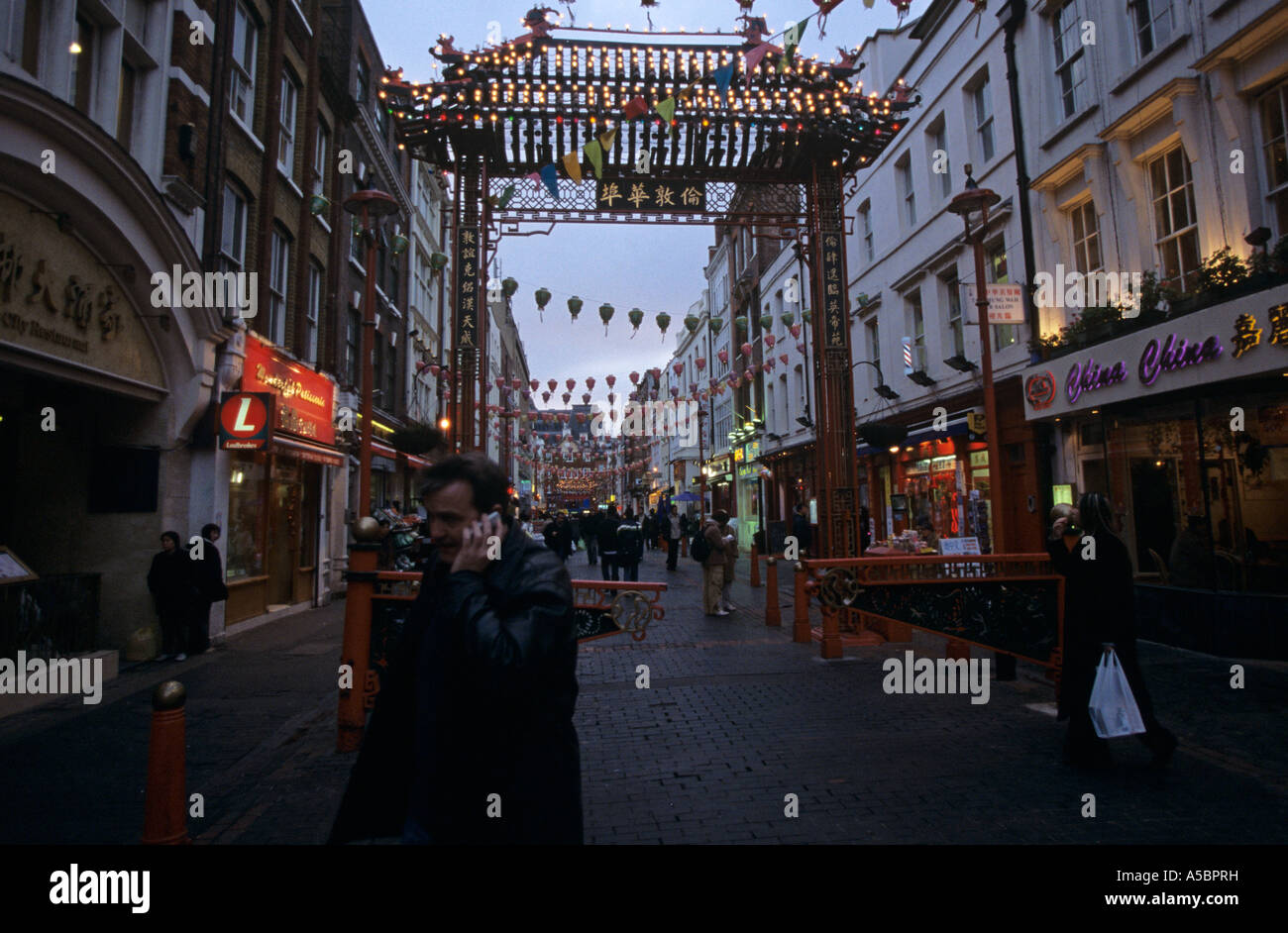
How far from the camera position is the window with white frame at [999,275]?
12992 millimetres

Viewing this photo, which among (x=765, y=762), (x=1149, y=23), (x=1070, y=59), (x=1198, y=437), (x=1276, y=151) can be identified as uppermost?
(x=1070, y=59)

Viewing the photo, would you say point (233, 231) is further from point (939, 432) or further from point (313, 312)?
point (939, 432)

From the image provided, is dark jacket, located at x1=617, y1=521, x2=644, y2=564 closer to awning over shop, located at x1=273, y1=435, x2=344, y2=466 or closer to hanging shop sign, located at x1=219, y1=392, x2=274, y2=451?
awning over shop, located at x1=273, y1=435, x2=344, y2=466

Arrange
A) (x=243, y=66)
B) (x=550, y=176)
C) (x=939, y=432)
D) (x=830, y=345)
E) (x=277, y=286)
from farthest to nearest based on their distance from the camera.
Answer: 1. (x=939, y=432)
2. (x=277, y=286)
3. (x=830, y=345)
4. (x=243, y=66)
5. (x=550, y=176)

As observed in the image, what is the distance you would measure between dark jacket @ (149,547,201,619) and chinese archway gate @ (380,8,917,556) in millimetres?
4302

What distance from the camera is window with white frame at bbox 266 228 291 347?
1264 cm

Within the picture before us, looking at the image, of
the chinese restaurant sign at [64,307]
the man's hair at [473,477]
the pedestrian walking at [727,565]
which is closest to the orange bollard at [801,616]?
the pedestrian walking at [727,565]

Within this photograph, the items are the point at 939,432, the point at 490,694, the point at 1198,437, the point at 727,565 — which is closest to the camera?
the point at 490,694

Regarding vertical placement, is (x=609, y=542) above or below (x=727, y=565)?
above

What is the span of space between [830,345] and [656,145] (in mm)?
4807

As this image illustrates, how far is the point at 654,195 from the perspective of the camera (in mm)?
12594

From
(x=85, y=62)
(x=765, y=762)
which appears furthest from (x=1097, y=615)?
(x=85, y=62)
